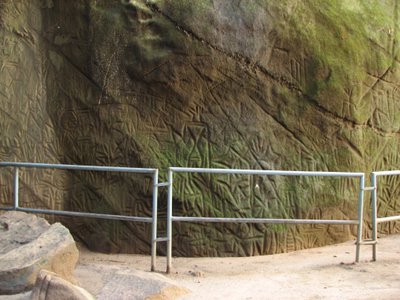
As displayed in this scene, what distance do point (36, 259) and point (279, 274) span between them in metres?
2.18

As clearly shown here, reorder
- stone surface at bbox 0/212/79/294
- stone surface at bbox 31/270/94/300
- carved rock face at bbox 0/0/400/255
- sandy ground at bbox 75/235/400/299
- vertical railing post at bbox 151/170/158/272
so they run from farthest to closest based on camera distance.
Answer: carved rock face at bbox 0/0/400/255 → vertical railing post at bbox 151/170/158/272 → sandy ground at bbox 75/235/400/299 → stone surface at bbox 0/212/79/294 → stone surface at bbox 31/270/94/300

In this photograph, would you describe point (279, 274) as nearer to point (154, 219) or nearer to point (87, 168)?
point (154, 219)

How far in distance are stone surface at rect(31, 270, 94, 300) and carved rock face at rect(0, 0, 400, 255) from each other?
103 inches

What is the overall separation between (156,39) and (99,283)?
285cm

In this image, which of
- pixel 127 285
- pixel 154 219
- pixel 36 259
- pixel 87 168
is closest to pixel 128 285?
pixel 127 285

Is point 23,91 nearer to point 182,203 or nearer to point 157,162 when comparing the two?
point 157,162

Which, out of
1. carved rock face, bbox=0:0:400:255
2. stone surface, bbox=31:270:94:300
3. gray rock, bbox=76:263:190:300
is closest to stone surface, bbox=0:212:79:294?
gray rock, bbox=76:263:190:300

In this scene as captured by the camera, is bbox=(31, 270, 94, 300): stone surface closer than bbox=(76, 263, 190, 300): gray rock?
Yes

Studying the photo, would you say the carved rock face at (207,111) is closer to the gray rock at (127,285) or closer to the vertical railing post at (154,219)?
the vertical railing post at (154,219)

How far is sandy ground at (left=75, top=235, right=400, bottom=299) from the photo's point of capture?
4.92 metres

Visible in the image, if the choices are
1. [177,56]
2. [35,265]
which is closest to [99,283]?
[35,265]

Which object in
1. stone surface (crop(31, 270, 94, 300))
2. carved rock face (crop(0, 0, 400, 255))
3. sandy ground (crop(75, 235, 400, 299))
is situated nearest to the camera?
stone surface (crop(31, 270, 94, 300))

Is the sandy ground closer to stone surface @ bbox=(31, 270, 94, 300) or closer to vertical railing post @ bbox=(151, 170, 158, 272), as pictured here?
vertical railing post @ bbox=(151, 170, 158, 272)

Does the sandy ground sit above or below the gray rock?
below
